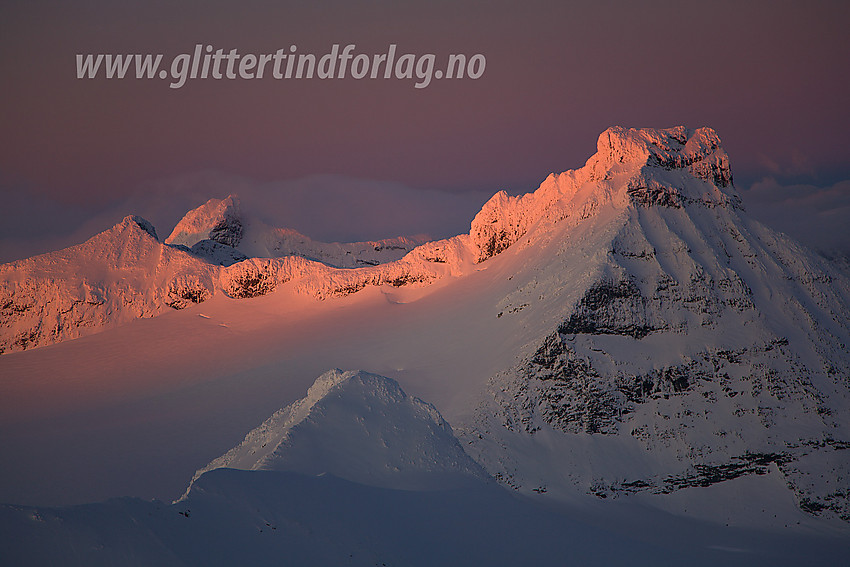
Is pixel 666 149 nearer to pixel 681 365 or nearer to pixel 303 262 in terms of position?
pixel 681 365

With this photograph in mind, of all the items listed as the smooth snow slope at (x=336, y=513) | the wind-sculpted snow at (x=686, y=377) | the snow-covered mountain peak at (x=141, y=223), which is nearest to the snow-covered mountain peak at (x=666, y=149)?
the wind-sculpted snow at (x=686, y=377)

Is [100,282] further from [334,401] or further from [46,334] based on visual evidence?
[334,401]

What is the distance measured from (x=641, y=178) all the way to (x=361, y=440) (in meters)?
85.0

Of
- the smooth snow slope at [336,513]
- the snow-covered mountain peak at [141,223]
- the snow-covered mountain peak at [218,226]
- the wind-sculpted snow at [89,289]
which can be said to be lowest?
the smooth snow slope at [336,513]

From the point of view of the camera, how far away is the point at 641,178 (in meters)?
106

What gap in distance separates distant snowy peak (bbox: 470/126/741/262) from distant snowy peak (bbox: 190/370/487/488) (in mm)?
76864

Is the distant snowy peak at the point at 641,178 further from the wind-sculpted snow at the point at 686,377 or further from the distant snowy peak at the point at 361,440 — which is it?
the distant snowy peak at the point at 361,440

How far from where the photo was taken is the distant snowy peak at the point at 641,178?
105 m

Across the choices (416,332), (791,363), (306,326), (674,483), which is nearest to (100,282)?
(306,326)

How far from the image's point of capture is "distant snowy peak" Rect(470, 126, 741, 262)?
346ft

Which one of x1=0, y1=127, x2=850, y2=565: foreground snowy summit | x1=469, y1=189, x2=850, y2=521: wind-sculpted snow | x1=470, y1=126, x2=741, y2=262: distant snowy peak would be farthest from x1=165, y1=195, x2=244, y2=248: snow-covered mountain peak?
x1=469, y1=189, x2=850, y2=521: wind-sculpted snow

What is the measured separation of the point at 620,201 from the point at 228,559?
308ft

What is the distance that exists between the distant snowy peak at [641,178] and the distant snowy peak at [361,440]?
252ft

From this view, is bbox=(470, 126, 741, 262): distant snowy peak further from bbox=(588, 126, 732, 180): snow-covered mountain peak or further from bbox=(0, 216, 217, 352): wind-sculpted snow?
bbox=(0, 216, 217, 352): wind-sculpted snow
